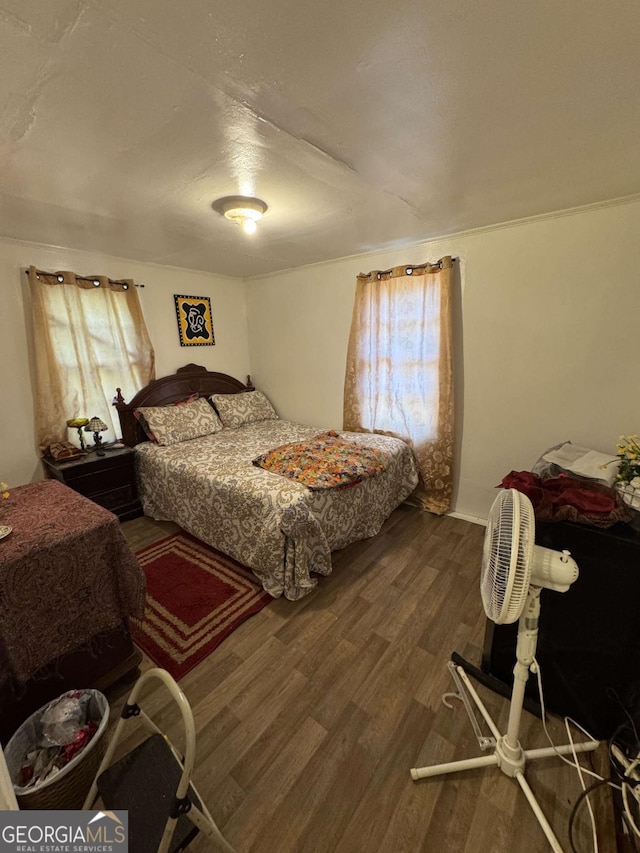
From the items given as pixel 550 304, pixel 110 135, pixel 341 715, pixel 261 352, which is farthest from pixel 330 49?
pixel 261 352

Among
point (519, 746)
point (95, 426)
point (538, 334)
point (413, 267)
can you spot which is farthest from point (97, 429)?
point (538, 334)

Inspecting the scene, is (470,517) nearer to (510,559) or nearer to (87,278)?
(510,559)

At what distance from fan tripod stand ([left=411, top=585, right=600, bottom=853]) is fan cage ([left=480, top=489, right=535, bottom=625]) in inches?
5.5

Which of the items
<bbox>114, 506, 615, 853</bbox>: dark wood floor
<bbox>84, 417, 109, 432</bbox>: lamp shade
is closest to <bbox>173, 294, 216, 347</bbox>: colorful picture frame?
<bbox>84, 417, 109, 432</bbox>: lamp shade

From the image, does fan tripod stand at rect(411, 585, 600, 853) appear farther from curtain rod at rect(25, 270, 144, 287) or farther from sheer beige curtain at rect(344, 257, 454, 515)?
curtain rod at rect(25, 270, 144, 287)

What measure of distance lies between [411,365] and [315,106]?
1957mm

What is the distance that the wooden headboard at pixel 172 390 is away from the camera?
299 centimetres

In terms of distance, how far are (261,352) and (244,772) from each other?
11.8 ft

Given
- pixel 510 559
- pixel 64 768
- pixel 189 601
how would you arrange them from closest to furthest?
pixel 510 559
pixel 64 768
pixel 189 601

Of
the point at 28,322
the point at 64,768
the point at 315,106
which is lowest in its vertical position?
the point at 64,768

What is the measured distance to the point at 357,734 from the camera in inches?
50.2

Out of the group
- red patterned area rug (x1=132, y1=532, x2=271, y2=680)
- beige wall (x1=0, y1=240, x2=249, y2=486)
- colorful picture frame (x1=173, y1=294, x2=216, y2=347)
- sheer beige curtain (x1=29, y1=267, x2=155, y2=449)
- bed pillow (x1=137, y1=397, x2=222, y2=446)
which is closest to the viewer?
red patterned area rug (x1=132, y1=532, x2=271, y2=680)

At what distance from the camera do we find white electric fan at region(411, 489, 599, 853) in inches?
33.7

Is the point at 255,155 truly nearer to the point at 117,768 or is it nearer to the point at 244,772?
the point at 117,768
